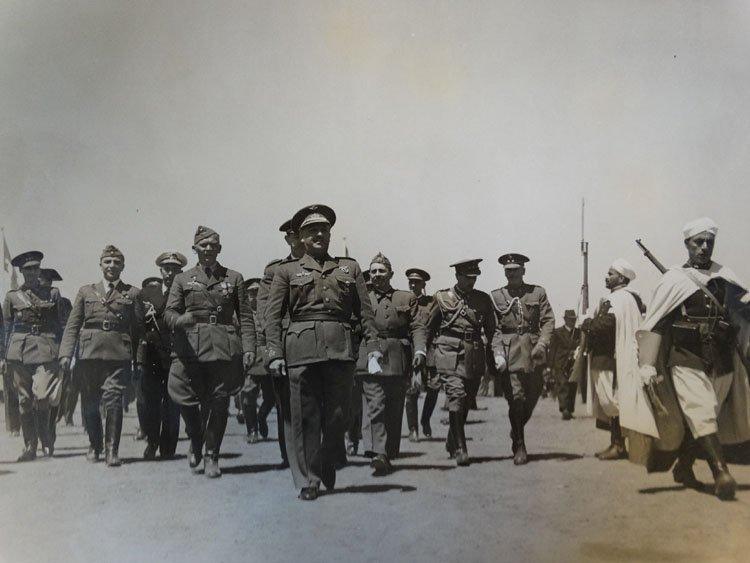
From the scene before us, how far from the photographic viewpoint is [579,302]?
10.7 meters

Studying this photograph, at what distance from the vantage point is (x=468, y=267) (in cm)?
960

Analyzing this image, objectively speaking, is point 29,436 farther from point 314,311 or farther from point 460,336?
point 460,336

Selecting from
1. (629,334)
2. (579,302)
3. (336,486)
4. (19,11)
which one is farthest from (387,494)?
(19,11)

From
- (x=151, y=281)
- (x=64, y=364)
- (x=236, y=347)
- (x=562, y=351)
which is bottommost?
(x=562, y=351)

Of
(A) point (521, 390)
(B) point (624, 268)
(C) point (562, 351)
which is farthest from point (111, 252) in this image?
(C) point (562, 351)

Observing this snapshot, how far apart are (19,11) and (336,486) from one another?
551 centimetres

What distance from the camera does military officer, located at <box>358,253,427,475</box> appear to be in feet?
31.0

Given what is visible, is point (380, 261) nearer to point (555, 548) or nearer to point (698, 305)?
point (698, 305)

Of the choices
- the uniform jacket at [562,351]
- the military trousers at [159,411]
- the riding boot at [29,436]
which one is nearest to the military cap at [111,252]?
the military trousers at [159,411]

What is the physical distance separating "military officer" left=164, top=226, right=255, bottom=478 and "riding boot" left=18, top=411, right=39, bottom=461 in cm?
194

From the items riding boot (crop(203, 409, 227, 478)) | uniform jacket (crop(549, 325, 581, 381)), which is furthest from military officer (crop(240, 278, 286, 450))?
uniform jacket (crop(549, 325, 581, 381))

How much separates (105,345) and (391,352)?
3.22m

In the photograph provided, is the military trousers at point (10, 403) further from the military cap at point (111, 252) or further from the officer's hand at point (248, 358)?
the officer's hand at point (248, 358)

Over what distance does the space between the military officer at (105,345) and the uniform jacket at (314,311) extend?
269cm
